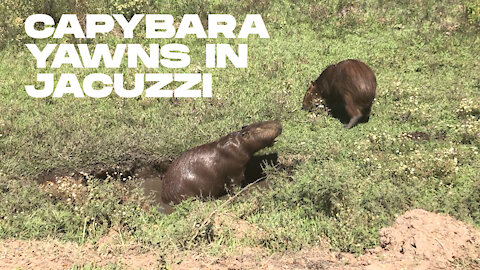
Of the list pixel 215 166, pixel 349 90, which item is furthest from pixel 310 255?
pixel 349 90

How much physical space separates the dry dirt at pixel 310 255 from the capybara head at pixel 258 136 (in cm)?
190

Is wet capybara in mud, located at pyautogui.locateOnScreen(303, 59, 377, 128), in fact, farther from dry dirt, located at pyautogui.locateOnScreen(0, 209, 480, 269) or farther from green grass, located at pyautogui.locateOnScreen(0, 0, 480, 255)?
dry dirt, located at pyautogui.locateOnScreen(0, 209, 480, 269)

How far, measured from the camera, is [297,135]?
23.5 feet

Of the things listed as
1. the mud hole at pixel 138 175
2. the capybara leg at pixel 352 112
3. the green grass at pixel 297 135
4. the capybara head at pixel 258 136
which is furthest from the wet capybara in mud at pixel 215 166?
the capybara leg at pixel 352 112

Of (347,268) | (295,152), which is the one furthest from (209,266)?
(295,152)

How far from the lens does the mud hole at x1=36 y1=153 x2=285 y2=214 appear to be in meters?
6.11

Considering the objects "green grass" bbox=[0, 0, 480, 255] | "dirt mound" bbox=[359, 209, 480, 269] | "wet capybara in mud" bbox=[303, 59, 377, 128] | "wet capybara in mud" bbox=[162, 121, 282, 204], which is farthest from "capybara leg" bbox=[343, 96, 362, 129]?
"dirt mound" bbox=[359, 209, 480, 269]

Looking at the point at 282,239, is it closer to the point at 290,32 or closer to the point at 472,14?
the point at 290,32

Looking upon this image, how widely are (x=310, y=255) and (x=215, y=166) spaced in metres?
2.12

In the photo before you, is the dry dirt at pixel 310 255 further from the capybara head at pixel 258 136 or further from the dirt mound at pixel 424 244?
the capybara head at pixel 258 136

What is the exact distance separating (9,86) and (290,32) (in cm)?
632

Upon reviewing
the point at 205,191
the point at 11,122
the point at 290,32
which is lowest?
the point at 205,191

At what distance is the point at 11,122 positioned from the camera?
773 centimetres

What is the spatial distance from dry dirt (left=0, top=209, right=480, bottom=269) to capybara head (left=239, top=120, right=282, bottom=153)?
1901mm
